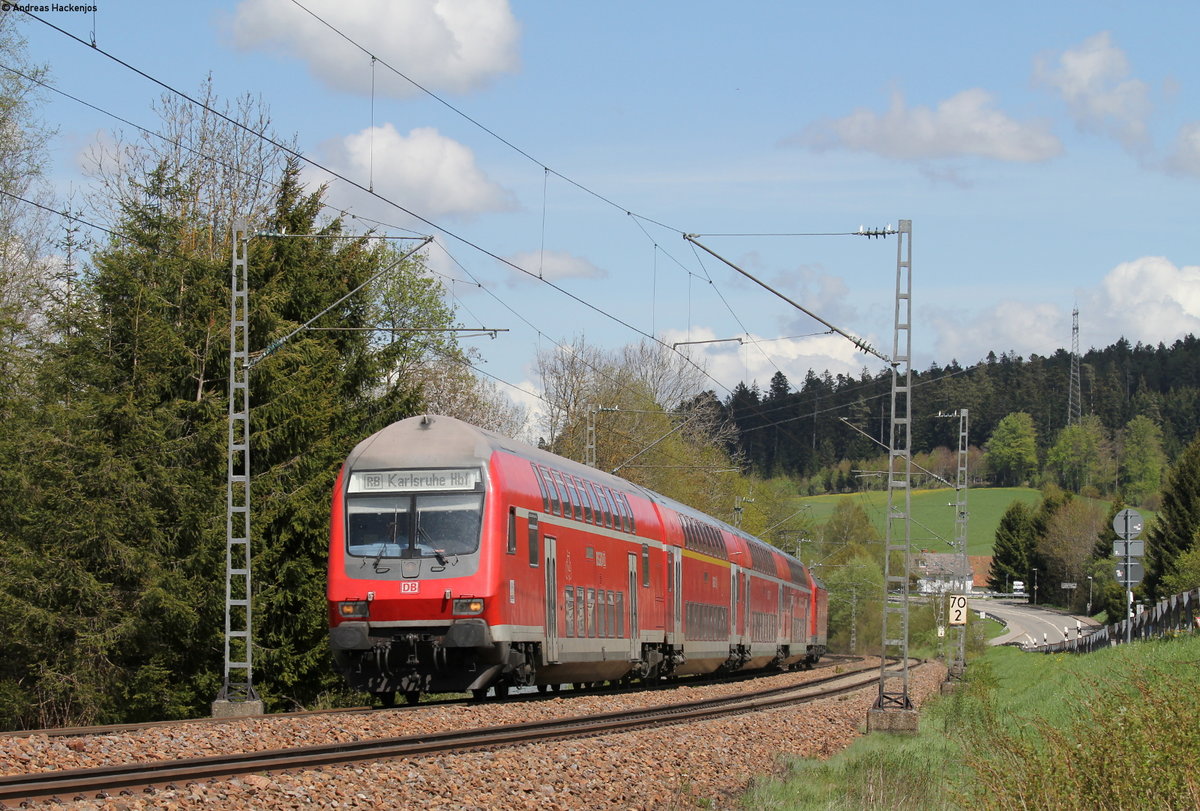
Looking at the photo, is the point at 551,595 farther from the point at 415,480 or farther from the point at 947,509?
the point at 947,509

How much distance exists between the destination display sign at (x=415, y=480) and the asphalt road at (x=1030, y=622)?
90.3 m

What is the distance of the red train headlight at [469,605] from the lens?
20016 millimetres

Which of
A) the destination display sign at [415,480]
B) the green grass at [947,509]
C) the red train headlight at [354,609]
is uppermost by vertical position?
the destination display sign at [415,480]

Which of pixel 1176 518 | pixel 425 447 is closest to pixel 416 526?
pixel 425 447

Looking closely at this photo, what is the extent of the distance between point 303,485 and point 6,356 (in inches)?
293

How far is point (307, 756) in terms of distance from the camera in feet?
44.9

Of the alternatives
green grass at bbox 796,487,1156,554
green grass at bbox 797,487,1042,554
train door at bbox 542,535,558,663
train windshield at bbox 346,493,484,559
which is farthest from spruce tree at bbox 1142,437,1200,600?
train windshield at bbox 346,493,484,559

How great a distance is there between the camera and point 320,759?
13.0 meters

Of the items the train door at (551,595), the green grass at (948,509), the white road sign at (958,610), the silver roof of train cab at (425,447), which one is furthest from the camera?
the green grass at (948,509)

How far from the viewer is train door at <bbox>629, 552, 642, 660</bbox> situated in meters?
27.4

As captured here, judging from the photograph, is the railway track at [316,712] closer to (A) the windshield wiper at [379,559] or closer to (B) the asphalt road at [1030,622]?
(A) the windshield wiper at [379,559]

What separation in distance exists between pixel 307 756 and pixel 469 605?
21.1 feet

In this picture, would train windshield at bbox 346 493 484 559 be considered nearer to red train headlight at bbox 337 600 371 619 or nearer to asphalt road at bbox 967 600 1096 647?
red train headlight at bbox 337 600 371 619

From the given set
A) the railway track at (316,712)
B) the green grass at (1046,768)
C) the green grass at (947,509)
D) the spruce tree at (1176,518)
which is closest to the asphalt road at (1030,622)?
the green grass at (947,509)
